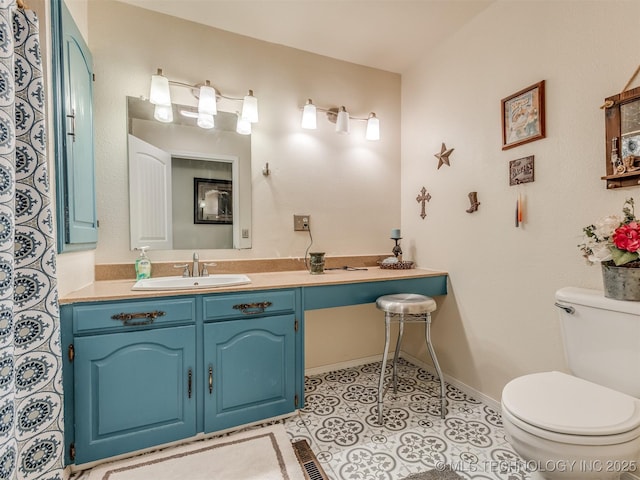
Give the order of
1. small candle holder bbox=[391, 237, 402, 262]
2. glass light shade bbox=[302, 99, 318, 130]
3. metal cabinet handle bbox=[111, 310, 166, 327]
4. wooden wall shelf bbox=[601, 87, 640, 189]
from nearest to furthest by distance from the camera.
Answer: wooden wall shelf bbox=[601, 87, 640, 189], metal cabinet handle bbox=[111, 310, 166, 327], glass light shade bbox=[302, 99, 318, 130], small candle holder bbox=[391, 237, 402, 262]

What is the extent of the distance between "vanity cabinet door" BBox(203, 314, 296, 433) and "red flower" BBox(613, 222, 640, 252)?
1459mm

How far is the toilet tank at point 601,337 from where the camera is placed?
115 cm

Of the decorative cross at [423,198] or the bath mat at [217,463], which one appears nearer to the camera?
the bath mat at [217,463]

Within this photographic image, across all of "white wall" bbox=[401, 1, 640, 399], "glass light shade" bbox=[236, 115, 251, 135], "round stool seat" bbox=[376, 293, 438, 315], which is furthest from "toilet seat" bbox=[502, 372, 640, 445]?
"glass light shade" bbox=[236, 115, 251, 135]

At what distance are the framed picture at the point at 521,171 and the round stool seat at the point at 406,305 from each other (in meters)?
0.83

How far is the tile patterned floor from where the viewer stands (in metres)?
1.39

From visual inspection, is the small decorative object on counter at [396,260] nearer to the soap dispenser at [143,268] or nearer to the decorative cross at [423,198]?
the decorative cross at [423,198]

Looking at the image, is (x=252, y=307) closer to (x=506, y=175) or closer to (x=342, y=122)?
(x=342, y=122)

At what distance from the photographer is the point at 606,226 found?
3.99ft

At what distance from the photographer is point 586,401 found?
1082mm

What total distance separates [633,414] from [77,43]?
2.69 m

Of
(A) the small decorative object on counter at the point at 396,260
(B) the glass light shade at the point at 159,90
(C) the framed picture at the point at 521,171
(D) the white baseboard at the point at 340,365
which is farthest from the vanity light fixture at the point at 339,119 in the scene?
(D) the white baseboard at the point at 340,365

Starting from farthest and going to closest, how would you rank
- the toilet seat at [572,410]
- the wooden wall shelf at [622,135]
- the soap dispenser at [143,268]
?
the soap dispenser at [143,268], the wooden wall shelf at [622,135], the toilet seat at [572,410]

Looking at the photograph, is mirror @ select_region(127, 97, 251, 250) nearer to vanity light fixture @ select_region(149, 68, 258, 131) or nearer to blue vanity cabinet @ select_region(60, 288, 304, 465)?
vanity light fixture @ select_region(149, 68, 258, 131)
